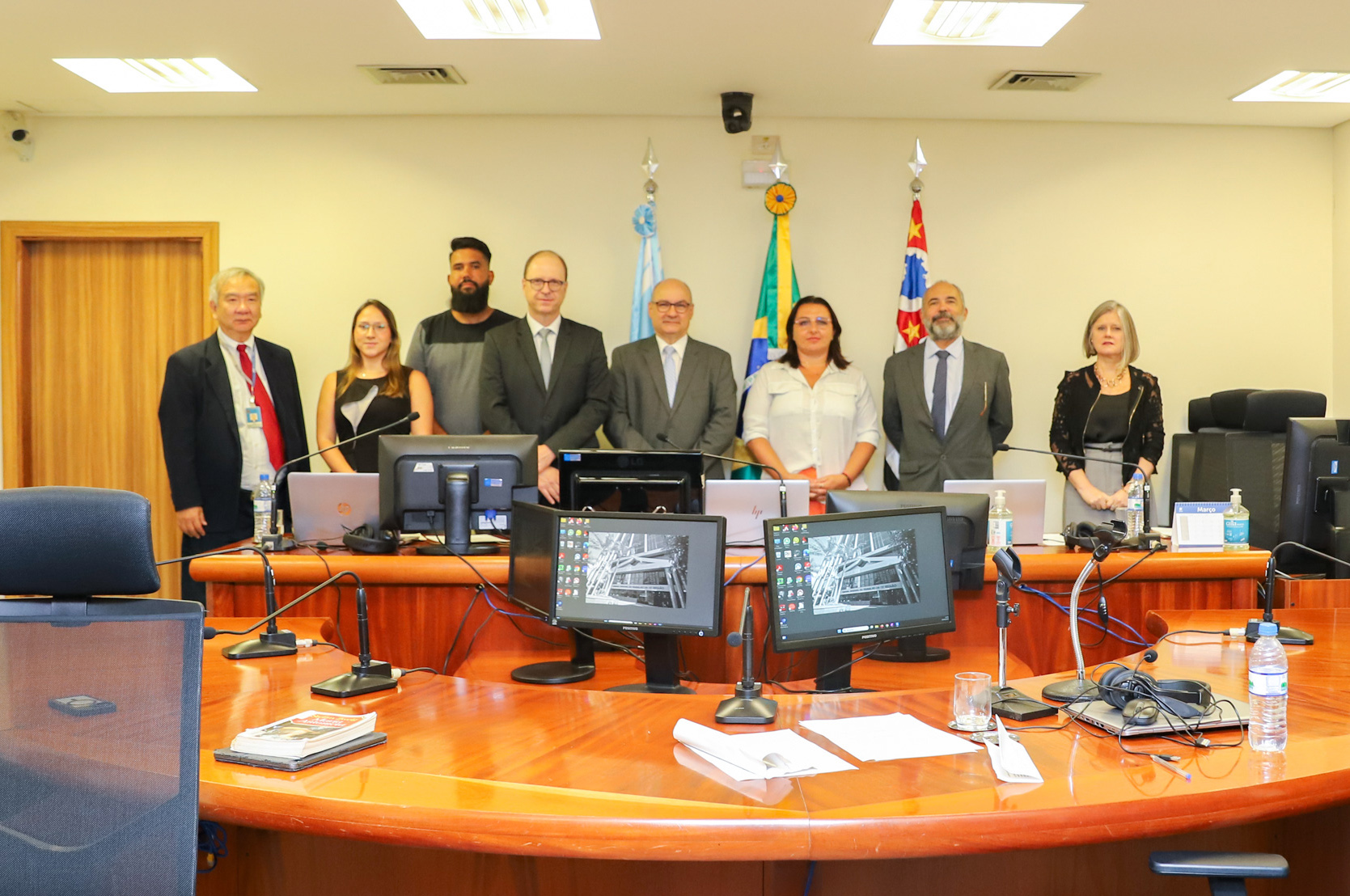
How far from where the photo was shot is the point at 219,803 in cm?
156

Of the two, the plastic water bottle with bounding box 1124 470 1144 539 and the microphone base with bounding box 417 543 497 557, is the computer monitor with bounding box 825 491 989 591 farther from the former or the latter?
the microphone base with bounding box 417 543 497 557

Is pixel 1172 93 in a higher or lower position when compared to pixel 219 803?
higher

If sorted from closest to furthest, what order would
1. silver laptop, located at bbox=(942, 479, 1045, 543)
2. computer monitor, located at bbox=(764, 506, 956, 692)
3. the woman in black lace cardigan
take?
computer monitor, located at bbox=(764, 506, 956, 692), silver laptop, located at bbox=(942, 479, 1045, 543), the woman in black lace cardigan

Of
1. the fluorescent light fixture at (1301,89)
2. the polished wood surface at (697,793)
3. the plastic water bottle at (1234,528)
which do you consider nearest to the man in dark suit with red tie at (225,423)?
the polished wood surface at (697,793)

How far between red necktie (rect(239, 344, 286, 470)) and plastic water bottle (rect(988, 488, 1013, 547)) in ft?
9.87

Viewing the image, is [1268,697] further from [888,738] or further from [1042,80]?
[1042,80]

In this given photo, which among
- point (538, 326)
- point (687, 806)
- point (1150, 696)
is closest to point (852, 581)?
point (1150, 696)

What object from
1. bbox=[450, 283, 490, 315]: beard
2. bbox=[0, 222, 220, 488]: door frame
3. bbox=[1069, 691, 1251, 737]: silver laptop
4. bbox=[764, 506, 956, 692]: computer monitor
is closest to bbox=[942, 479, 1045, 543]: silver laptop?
bbox=[764, 506, 956, 692]: computer monitor

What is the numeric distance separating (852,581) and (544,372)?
2.66 metres

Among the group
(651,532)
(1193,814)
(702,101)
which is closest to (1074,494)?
(702,101)

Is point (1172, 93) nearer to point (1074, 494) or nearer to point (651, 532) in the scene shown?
point (1074, 494)

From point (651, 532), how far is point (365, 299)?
3804mm

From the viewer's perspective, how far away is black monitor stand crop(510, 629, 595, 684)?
2471 mm

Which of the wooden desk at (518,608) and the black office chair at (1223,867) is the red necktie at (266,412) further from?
the black office chair at (1223,867)
